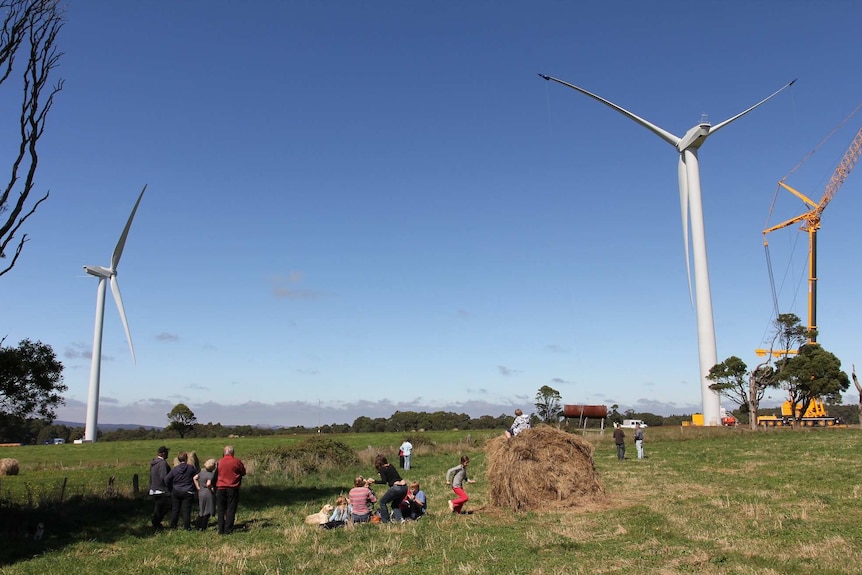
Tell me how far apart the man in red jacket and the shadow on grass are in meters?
0.83

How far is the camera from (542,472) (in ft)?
53.3

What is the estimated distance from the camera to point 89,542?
1338 cm

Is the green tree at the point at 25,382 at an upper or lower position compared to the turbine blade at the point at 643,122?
lower

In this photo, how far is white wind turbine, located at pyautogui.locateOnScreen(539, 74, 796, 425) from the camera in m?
55.2

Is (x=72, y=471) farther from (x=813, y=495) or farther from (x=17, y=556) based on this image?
(x=813, y=495)

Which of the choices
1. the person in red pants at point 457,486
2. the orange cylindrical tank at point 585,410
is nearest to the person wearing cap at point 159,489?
the person in red pants at point 457,486

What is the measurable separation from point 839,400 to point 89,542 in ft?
244

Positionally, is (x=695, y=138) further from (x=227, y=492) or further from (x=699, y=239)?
(x=227, y=492)

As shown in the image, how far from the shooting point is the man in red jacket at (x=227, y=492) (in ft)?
45.3

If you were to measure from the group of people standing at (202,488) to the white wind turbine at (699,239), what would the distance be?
155 ft

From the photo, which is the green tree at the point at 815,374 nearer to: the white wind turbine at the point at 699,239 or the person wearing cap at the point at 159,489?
the white wind turbine at the point at 699,239

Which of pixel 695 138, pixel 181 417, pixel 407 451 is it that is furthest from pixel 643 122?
pixel 181 417

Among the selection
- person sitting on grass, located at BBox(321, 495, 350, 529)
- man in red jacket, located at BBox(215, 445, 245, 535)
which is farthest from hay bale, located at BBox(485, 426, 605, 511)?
man in red jacket, located at BBox(215, 445, 245, 535)

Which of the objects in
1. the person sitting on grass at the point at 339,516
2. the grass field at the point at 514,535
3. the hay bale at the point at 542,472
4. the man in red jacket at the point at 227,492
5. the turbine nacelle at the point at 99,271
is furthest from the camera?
the turbine nacelle at the point at 99,271
